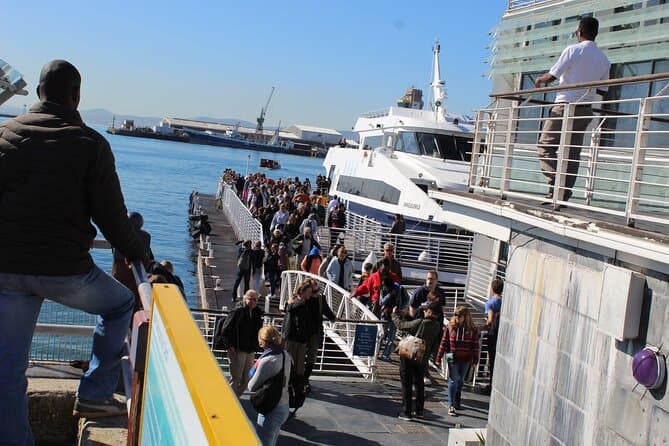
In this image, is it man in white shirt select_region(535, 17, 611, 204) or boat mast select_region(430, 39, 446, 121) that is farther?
boat mast select_region(430, 39, 446, 121)

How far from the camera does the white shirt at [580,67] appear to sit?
278 inches

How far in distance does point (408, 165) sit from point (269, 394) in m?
20.1

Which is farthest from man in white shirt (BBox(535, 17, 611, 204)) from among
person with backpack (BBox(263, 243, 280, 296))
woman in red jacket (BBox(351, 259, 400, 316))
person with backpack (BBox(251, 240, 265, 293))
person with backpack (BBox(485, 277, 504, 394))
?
person with backpack (BBox(263, 243, 280, 296))

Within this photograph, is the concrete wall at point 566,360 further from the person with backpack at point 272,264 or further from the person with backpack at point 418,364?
the person with backpack at point 272,264

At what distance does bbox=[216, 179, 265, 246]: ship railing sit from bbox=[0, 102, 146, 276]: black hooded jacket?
739 inches

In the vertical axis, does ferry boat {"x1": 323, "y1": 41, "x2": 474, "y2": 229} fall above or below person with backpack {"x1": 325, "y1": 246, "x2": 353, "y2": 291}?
above

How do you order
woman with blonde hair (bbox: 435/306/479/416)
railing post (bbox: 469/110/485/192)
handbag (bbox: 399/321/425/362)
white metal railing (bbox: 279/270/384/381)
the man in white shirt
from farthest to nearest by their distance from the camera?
white metal railing (bbox: 279/270/384/381) → woman with blonde hair (bbox: 435/306/479/416) → handbag (bbox: 399/321/425/362) → railing post (bbox: 469/110/485/192) → the man in white shirt

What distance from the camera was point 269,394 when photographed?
755cm

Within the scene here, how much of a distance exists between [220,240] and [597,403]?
27.8 m

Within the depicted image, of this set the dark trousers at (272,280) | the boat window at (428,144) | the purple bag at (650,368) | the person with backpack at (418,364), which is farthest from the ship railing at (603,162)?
the boat window at (428,144)

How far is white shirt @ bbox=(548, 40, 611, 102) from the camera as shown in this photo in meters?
7.06

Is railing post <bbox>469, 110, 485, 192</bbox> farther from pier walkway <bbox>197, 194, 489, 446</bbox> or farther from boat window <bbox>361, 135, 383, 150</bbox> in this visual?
boat window <bbox>361, 135, 383, 150</bbox>

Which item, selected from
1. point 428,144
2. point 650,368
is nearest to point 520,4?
point 650,368

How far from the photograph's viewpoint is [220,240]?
108 feet
